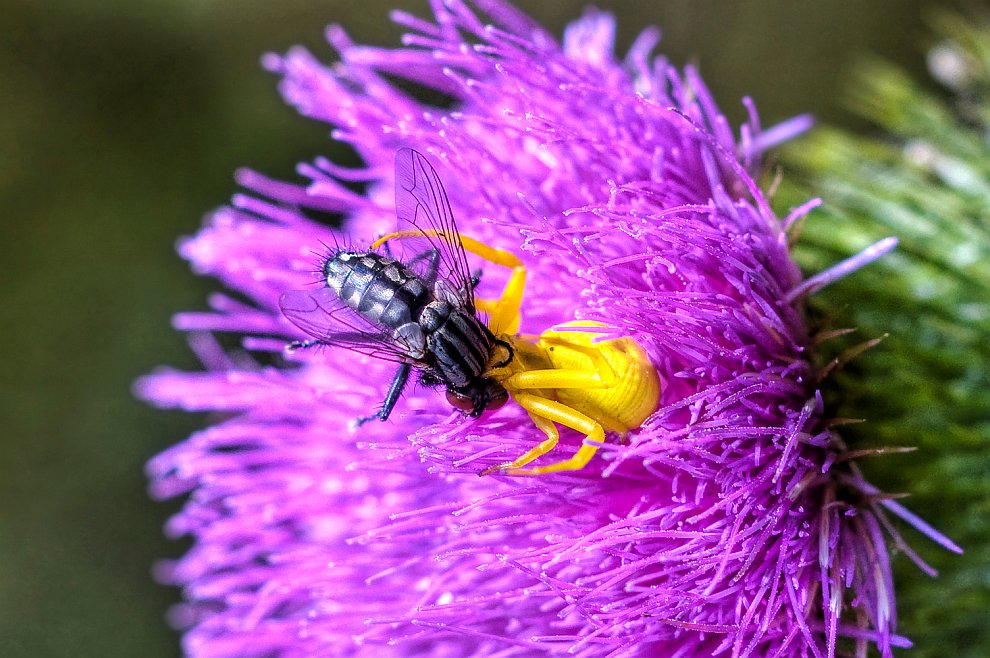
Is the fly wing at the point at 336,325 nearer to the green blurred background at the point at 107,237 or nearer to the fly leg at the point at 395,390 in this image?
the fly leg at the point at 395,390

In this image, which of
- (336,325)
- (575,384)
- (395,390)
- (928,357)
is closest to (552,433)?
(575,384)

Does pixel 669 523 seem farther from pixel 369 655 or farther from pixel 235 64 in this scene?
pixel 235 64

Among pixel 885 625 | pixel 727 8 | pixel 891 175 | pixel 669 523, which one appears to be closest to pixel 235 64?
pixel 727 8

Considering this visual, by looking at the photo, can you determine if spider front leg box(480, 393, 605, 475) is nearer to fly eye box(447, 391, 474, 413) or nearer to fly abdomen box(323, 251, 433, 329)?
fly eye box(447, 391, 474, 413)

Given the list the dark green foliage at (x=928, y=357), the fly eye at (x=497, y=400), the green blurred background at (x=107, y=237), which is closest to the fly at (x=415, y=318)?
the fly eye at (x=497, y=400)

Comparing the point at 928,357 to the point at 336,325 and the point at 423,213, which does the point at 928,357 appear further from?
the point at 336,325

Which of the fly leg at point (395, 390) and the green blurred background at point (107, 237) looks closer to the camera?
the fly leg at point (395, 390)

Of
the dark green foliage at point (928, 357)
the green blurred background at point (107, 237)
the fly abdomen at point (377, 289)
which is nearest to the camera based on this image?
the fly abdomen at point (377, 289)
